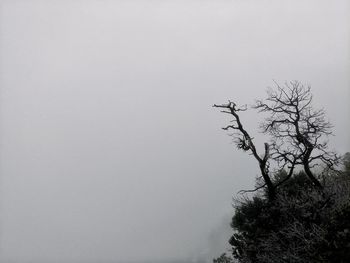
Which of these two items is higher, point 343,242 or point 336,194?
point 336,194

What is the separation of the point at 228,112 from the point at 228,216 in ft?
397

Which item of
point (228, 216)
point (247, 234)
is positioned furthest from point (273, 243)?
point (228, 216)

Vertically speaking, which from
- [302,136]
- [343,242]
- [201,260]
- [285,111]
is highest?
[201,260]

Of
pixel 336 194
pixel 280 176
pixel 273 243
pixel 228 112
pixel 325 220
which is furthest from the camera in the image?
pixel 280 176

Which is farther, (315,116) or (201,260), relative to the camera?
(201,260)

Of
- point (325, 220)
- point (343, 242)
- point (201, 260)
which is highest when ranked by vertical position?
point (201, 260)

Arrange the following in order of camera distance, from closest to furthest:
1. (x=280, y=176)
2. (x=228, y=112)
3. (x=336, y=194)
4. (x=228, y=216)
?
(x=336, y=194), (x=228, y=112), (x=280, y=176), (x=228, y=216)

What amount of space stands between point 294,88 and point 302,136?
330cm

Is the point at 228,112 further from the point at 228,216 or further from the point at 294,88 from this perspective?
the point at 228,216

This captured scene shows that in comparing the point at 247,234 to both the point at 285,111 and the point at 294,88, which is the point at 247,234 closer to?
the point at 285,111

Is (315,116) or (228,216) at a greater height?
(228,216)

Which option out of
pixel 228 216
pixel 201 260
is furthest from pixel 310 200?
pixel 201 260

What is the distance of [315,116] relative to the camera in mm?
26203

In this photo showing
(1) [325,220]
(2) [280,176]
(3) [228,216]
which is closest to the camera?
(1) [325,220]
